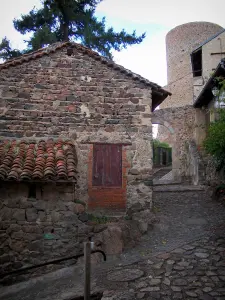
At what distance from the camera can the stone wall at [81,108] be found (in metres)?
6.82

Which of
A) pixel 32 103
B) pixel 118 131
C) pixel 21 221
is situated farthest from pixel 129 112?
pixel 21 221

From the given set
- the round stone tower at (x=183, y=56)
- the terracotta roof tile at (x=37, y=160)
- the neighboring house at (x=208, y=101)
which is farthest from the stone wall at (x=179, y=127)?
the terracotta roof tile at (x=37, y=160)

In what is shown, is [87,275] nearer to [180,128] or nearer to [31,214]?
[31,214]

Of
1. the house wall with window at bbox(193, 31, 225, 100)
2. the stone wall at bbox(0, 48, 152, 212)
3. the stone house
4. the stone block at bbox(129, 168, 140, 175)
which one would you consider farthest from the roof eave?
the stone block at bbox(129, 168, 140, 175)

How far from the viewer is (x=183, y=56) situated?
24.4m

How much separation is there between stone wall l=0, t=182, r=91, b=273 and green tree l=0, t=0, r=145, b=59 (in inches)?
376

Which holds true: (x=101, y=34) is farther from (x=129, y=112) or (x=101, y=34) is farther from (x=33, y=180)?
(x=33, y=180)

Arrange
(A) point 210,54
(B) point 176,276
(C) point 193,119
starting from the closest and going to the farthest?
(B) point 176,276 → (C) point 193,119 → (A) point 210,54

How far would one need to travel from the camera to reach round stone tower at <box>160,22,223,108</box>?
76.9ft

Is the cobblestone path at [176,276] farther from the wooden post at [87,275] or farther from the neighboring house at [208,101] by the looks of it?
the neighboring house at [208,101]

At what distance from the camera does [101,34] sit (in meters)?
13.7

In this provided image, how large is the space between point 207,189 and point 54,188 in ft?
21.9

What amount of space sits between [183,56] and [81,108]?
68.0ft

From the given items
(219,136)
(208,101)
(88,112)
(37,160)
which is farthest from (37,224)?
(208,101)
